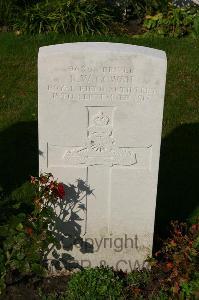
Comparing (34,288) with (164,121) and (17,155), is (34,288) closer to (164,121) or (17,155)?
(17,155)

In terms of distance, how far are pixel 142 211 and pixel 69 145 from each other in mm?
830

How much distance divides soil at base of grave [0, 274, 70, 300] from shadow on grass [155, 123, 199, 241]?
106 centimetres

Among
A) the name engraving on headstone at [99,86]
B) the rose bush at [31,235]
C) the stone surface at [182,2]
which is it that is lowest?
the rose bush at [31,235]

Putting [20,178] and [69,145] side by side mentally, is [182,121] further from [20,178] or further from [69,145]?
[69,145]

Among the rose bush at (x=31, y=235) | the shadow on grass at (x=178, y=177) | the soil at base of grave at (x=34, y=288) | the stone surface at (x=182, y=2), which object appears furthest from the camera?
the stone surface at (x=182, y=2)

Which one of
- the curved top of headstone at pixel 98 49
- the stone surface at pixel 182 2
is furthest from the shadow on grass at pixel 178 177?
the stone surface at pixel 182 2

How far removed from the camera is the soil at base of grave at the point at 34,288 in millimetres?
4660

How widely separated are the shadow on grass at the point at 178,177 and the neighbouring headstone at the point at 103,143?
2.39 feet

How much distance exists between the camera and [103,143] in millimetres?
4531

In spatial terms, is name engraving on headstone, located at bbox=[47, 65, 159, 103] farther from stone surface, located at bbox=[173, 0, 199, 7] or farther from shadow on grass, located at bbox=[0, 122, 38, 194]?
stone surface, located at bbox=[173, 0, 199, 7]

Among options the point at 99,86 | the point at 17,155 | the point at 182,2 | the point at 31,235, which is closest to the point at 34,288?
the point at 31,235

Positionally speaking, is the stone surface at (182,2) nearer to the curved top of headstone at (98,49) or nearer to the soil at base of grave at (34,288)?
the curved top of headstone at (98,49)

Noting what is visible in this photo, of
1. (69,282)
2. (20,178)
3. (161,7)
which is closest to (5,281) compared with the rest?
(69,282)

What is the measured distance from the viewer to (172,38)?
374 inches
